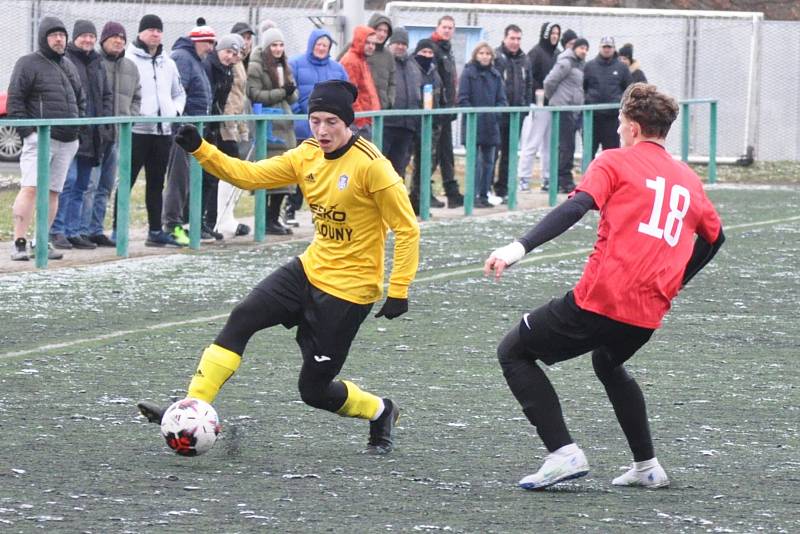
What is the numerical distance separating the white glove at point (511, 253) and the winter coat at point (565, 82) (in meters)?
14.0

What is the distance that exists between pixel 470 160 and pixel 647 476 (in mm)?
11374

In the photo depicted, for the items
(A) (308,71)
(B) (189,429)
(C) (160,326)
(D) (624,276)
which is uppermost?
(A) (308,71)

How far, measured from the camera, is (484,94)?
58.3 feet

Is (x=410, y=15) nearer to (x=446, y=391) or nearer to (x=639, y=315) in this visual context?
(x=446, y=391)

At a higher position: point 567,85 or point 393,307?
point 567,85

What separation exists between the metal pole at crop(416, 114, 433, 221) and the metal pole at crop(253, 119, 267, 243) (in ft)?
7.94

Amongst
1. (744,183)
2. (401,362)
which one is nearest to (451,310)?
(401,362)

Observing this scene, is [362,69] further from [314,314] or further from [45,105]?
[314,314]

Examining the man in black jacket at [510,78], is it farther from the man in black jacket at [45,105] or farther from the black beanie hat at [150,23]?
the man in black jacket at [45,105]

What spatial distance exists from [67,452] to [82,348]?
8.89ft

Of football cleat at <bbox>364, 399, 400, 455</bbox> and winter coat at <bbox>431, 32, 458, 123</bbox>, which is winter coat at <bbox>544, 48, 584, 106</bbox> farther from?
football cleat at <bbox>364, 399, 400, 455</bbox>

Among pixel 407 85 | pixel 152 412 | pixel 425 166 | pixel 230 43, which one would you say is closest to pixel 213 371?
pixel 152 412

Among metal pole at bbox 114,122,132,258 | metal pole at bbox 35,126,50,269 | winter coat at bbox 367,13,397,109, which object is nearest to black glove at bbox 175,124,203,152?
metal pole at bbox 35,126,50,269

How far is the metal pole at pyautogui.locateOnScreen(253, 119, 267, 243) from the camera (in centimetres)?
1442
